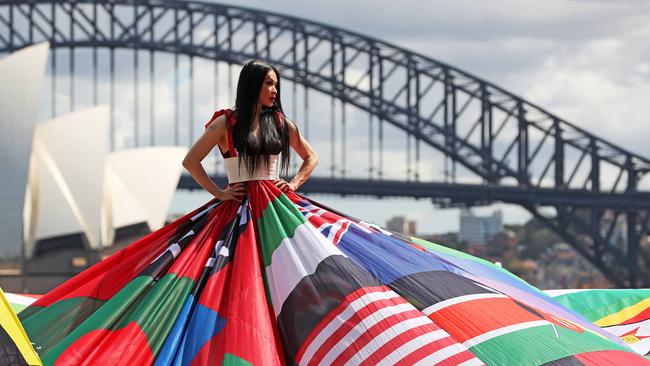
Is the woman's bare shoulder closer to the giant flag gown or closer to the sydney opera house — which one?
the giant flag gown

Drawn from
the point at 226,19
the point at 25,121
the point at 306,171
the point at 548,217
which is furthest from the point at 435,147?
the point at 306,171

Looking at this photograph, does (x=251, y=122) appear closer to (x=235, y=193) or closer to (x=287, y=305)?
(x=235, y=193)

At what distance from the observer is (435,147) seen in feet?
255

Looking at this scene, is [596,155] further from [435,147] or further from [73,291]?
[73,291]

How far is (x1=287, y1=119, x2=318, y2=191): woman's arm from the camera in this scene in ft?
21.6

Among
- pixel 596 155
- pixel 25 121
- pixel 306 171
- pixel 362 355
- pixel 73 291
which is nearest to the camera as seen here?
pixel 362 355

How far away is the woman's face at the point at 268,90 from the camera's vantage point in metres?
6.44

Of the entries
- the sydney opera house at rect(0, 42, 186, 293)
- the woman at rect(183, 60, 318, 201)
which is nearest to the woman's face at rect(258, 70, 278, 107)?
the woman at rect(183, 60, 318, 201)

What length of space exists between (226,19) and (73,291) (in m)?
72.0

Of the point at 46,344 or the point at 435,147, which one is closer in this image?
the point at 46,344

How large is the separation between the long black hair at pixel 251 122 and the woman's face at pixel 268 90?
2 centimetres

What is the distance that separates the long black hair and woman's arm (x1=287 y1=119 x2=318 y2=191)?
8 centimetres

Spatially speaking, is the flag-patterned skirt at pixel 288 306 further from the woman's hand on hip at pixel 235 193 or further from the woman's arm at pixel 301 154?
the woman's arm at pixel 301 154

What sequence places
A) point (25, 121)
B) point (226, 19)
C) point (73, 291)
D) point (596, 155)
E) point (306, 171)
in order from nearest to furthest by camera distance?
1. point (73, 291)
2. point (306, 171)
3. point (25, 121)
4. point (226, 19)
5. point (596, 155)
